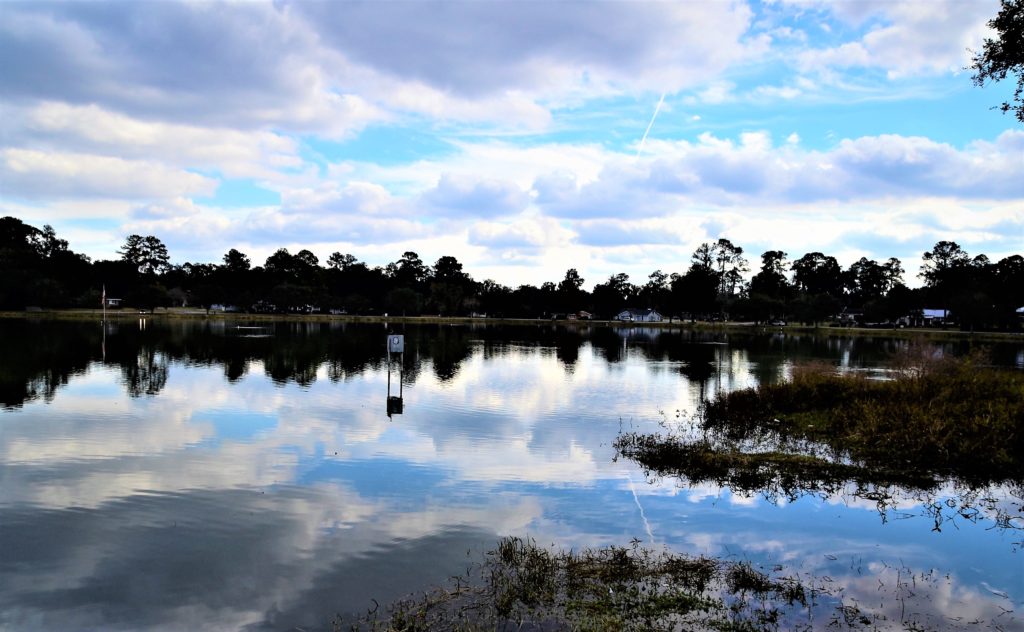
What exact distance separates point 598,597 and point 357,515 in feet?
18.9

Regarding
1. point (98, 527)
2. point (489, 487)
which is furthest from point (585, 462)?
point (98, 527)

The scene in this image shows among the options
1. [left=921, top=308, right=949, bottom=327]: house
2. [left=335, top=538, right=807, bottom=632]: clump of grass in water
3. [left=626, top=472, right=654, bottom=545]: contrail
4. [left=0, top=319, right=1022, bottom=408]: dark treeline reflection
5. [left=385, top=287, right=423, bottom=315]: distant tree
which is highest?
[left=385, top=287, right=423, bottom=315]: distant tree

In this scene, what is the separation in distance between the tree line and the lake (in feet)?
429

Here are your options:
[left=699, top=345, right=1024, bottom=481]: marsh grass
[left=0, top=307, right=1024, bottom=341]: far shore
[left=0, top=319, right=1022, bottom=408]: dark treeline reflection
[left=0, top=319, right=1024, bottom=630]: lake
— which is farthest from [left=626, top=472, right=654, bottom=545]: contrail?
[left=0, top=307, right=1024, bottom=341]: far shore

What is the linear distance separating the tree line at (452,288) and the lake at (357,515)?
130626 millimetres

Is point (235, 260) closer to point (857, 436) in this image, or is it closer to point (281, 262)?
point (281, 262)

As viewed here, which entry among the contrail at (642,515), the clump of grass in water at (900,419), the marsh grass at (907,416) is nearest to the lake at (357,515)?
the contrail at (642,515)

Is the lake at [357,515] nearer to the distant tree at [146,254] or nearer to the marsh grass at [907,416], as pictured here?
the marsh grass at [907,416]

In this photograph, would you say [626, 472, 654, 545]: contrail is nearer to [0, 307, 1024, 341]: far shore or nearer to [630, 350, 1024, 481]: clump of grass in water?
[630, 350, 1024, 481]: clump of grass in water

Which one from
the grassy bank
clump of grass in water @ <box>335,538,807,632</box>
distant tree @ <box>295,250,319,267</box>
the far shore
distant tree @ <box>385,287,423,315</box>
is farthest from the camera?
distant tree @ <box>295,250,319,267</box>

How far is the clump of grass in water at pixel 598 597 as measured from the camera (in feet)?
26.0

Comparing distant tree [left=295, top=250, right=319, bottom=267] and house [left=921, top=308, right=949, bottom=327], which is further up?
distant tree [left=295, top=250, right=319, bottom=267]

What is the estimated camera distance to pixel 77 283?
470 feet

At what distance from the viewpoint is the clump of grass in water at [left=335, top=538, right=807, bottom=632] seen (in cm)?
791
